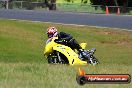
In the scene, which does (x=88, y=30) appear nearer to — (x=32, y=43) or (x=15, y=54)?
(x=32, y=43)

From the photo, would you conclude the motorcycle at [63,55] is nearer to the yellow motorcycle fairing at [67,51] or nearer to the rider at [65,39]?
the yellow motorcycle fairing at [67,51]

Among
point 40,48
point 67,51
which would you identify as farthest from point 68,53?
point 40,48

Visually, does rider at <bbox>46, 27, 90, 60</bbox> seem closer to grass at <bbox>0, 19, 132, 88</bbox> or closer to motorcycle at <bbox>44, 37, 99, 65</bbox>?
motorcycle at <bbox>44, 37, 99, 65</bbox>

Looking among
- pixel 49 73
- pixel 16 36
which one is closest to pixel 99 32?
pixel 16 36

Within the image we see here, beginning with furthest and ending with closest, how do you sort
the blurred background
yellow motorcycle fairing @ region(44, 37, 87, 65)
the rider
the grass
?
the blurred background < the rider < yellow motorcycle fairing @ region(44, 37, 87, 65) < the grass

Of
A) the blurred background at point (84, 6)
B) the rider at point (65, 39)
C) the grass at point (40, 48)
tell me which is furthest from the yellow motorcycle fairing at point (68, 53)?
the blurred background at point (84, 6)

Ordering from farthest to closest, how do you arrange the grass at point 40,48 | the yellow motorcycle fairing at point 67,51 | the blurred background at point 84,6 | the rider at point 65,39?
1. the blurred background at point 84,6
2. the rider at point 65,39
3. the yellow motorcycle fairing at point 67,51
4. the grass at point 40,48

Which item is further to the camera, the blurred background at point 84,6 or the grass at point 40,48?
the blurred background at point 84,6

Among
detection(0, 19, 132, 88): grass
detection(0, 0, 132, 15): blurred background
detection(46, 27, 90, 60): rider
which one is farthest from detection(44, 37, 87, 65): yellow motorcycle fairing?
detection(0, 0, 132, 15): blurred background

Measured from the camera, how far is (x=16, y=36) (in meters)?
32.6

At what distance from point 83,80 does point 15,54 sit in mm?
20411

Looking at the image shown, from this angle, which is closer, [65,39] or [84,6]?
[65,39]

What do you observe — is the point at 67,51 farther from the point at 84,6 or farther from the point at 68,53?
the point at 84,6

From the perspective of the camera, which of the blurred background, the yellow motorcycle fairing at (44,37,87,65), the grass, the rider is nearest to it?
the grass
